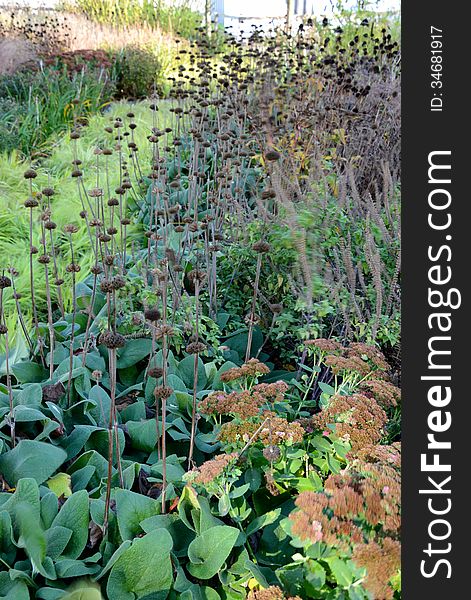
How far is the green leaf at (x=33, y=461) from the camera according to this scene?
6.09 ft

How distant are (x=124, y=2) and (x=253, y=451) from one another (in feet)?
48.3

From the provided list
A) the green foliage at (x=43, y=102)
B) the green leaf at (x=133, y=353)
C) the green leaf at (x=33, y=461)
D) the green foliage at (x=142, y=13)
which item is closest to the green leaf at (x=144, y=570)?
the green leaf at (x=33, y=461)

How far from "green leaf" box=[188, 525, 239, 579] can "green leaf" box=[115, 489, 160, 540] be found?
175mm

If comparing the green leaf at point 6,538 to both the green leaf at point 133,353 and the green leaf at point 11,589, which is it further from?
the green leaf at point 133,353

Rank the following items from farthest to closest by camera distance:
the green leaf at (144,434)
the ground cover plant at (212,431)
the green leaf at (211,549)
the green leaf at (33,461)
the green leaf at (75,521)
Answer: the green leaf at (144,434), the green leaf at (33,461), the green leaf at (75,521), the green leaf at (211,549), the ground cover plant at (212,431)

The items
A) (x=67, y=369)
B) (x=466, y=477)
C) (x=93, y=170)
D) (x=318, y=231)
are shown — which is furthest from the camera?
(x=93, y=170)

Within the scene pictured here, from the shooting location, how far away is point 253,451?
1.77m

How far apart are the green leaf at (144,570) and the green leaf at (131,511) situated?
0.48ft

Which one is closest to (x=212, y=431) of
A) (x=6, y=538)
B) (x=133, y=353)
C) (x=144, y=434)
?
(x=144, y=434)

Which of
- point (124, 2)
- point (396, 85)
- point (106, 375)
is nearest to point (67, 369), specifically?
point (106, 375)

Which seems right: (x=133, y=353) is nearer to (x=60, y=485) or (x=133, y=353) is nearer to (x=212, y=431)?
(x=212, y=431)

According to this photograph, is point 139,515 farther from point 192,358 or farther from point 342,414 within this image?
point 192,358

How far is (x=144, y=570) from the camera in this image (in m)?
1.49

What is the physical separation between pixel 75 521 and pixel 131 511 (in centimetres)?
14
